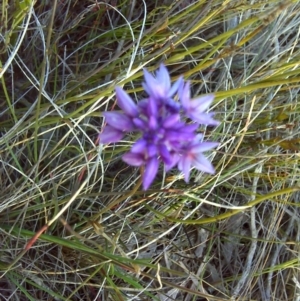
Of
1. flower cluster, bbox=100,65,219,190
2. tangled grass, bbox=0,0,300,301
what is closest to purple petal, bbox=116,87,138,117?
flower cluster, bbox=100,65,219,190

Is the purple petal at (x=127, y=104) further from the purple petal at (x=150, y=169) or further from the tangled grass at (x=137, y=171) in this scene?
the tangled grass at (x=137, y=171)

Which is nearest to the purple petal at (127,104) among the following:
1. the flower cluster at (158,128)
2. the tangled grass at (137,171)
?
the flower cluster at (158,128)

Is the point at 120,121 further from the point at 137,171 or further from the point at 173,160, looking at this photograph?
the point at 137,171

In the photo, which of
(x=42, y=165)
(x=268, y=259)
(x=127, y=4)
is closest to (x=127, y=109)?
(x=42, y=165)

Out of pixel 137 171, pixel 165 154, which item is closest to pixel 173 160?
pixel 165 154

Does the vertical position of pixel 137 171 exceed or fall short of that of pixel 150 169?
it falls short

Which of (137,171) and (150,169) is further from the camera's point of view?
(137,171)

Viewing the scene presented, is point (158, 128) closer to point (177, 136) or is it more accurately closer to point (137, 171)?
point (177, 136)
